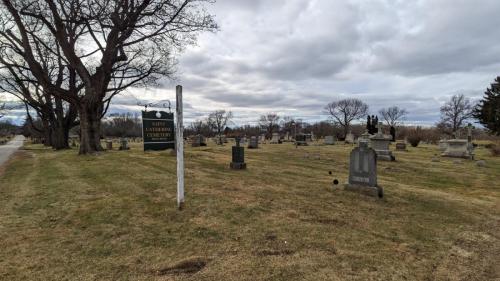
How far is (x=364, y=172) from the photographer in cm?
841

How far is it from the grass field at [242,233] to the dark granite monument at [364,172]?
0.36 metres

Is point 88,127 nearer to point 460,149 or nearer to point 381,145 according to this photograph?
point 381,145

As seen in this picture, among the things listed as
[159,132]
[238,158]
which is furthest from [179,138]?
[238,158]

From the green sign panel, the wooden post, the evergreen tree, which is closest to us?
the wooden post

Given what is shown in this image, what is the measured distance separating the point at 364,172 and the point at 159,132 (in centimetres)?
590

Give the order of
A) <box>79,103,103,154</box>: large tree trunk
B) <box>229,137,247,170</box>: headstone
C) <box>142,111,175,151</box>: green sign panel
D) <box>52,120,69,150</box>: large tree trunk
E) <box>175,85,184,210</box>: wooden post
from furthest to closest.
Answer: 1. <box>52,120,69,150</box>: large tree trunk
2. <box>79,103,103,154</box>: large tree trunk
3. <box>229,137,247,170</box>: headstone
4. <box>142,111,175,151</box>: green sign panel
5. <box>175,85,184,210</box>: wooden post

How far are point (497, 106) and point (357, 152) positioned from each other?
4920 centimetres

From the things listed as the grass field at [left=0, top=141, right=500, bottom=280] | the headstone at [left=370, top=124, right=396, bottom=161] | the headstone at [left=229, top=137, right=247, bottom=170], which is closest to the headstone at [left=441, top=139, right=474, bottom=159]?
the headstone at [left=370, top=124, right=396, bottom=161]

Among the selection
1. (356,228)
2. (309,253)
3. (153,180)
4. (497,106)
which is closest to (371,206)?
(356,228)

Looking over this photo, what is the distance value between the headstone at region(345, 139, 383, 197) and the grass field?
37cm

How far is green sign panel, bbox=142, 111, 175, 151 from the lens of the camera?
953 cm

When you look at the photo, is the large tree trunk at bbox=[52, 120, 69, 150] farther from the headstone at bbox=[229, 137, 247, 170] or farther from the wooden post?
the wooden post

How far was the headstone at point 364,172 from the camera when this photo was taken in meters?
8.16

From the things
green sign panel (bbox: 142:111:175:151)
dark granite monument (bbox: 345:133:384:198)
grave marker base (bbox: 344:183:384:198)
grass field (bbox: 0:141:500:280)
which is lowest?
grass field (bbox: 0:141:500:280)
